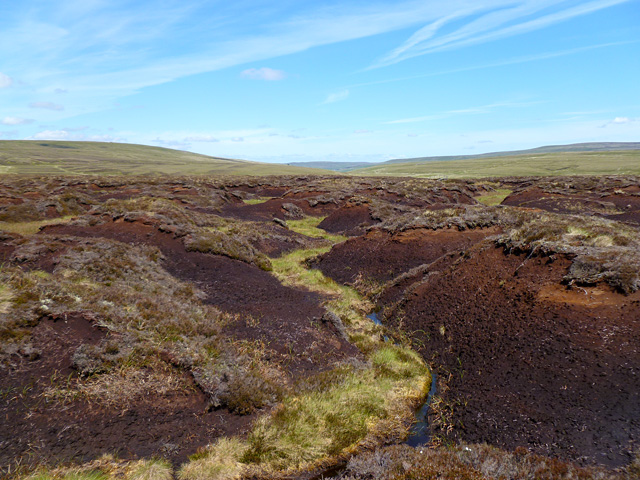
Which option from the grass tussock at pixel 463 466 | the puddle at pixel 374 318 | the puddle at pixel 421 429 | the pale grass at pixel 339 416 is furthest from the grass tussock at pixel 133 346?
the puddle at pixel 374 318

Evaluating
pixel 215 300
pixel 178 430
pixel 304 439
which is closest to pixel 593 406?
pixel 304 439

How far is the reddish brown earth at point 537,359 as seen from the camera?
6.29m

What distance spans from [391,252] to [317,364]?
9430 millimetres

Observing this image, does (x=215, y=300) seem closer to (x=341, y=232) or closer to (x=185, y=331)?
(x=185, y=331)

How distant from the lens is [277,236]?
2403 centimetres

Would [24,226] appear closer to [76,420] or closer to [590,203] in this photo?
[76,420]

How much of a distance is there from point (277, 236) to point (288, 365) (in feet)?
50.4

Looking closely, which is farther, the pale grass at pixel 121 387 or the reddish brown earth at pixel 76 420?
the pale grass at pixel 121 387

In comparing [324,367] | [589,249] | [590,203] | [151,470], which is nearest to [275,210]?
[324,367]

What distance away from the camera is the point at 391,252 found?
698 inches

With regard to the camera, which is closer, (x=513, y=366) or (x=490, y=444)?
(x=490, y=444)

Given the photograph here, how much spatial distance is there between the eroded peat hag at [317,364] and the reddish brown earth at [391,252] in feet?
6.06

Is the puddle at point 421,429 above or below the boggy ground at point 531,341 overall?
below

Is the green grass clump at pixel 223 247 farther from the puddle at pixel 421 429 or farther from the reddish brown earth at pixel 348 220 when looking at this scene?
the puddle at pixel 421 429
